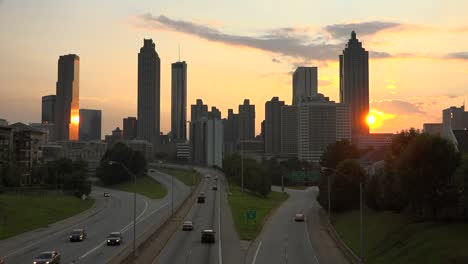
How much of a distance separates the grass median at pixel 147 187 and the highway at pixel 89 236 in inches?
1251

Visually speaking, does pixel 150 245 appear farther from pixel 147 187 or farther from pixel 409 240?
pixel 147 187

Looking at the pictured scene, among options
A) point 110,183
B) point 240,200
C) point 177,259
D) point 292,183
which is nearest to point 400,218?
point 177,259

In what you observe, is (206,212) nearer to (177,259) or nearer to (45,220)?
(45,220)

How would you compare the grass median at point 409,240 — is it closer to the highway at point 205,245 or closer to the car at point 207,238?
the highway at point 205,245

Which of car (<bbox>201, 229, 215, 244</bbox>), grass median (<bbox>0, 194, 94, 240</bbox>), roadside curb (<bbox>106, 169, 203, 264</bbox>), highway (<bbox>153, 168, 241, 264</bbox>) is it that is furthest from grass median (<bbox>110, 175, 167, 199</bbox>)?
car (<bbox>201, 229, 215, 244</bbox>)

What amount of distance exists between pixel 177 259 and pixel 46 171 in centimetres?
10263

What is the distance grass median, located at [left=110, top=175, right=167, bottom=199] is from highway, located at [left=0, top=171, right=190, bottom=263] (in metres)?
31.8

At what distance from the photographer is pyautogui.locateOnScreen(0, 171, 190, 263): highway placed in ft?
163

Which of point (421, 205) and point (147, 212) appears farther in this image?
point (147, 212)

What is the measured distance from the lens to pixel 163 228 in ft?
219

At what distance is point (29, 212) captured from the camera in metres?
83.2

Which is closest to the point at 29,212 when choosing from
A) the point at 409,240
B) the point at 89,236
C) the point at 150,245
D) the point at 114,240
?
the point at 89,236

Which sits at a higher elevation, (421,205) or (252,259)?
(421,205)

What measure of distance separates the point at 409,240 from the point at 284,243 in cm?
1527
